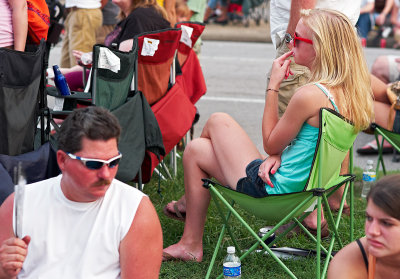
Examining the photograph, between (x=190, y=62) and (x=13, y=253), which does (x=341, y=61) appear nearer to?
(x=13, y=253)

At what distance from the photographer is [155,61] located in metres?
5.17

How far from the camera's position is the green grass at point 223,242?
421 centimetres

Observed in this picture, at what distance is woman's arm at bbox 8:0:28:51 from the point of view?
15.5ft

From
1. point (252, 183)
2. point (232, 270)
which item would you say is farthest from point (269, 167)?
point (232, 270)

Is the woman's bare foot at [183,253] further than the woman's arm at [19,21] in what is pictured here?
No

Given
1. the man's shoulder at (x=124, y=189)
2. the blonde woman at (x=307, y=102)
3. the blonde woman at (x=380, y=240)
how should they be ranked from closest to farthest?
1. the blonde woman at (x=380, y=240)
2. the man's shoulder at (x=124, y=189)
3. the blonde woman at (x=307, y=102)

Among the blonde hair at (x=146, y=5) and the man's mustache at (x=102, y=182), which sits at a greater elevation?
the man's mustache at (x=102, y=182)

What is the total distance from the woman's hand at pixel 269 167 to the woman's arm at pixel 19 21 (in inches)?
72.9

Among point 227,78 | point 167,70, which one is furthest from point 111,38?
point 227,78

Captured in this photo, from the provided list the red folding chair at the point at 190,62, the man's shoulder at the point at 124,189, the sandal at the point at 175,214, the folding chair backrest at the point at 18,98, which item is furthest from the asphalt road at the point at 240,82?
the man's shoulder at the point at 124,189

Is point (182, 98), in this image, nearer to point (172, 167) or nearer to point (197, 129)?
point (172, 167)

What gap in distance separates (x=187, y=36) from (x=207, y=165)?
2022 millimetres

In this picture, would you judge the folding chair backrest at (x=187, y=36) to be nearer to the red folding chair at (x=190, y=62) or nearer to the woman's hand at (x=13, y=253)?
the red folding chair at (x=190, y=62)

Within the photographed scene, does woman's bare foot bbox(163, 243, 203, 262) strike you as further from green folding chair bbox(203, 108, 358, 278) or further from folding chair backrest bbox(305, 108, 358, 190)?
folding chair backrest bbox(305, 108, 358, 190)
